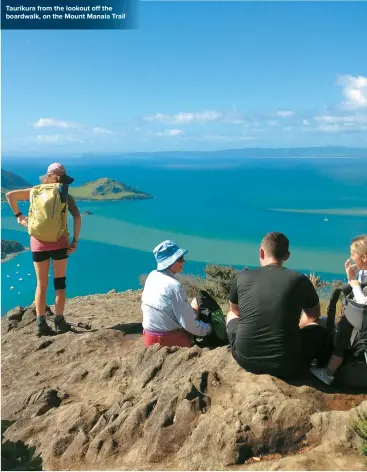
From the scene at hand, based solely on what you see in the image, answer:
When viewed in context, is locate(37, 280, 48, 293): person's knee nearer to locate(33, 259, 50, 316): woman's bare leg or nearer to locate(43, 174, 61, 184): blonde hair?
locate(33, 259, 50, 316): woman's bare leg

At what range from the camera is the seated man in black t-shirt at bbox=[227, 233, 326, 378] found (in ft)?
13.6

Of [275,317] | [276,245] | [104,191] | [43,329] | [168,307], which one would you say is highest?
[276,245]

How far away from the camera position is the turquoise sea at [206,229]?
6975cm

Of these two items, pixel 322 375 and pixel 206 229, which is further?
pixel 206 229

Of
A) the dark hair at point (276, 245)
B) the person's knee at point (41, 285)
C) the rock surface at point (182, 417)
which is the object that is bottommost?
the rock surface at point (182, 417)

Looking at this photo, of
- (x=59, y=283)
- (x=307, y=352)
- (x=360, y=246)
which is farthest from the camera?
(x=59, y=283)

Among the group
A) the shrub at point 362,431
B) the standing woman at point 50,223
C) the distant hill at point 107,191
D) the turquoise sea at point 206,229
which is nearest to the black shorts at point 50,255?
the standing woman at point 50,223

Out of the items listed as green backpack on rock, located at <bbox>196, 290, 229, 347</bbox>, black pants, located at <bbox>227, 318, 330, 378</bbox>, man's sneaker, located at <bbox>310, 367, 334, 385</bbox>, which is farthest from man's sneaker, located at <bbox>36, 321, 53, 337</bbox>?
man's sneaker, located at <bbox>310, 367, 334, 385</bbox>

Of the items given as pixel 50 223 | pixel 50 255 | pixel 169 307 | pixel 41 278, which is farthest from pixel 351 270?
pixel 41 278

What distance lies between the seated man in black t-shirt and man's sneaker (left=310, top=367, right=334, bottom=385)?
A: 0.33ft

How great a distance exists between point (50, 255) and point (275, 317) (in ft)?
12.2

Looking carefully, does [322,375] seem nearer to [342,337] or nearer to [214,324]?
[342,337]

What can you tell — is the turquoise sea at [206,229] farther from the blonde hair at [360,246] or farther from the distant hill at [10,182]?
the blonde hair at [360,246]

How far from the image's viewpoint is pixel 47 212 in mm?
6496
